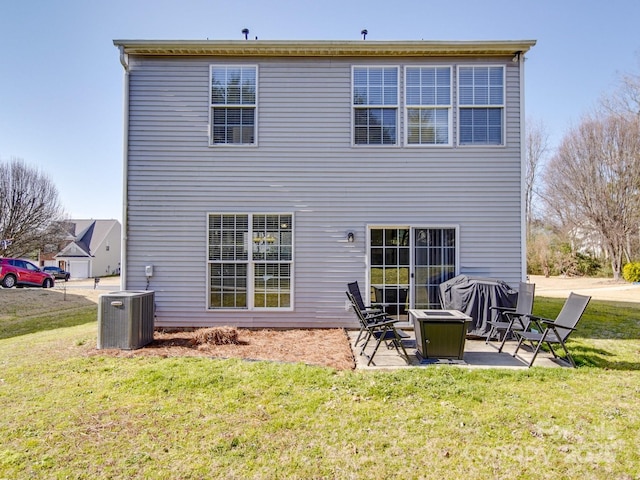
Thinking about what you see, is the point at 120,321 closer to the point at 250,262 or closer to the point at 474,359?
the point at 250,262

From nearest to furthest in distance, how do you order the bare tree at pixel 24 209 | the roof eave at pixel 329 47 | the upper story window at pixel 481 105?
the roof eave at pixel 329 47 → the upper story window at pixel 481 105 → the bare tree at pixel 24 209

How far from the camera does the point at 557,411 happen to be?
11.2ft

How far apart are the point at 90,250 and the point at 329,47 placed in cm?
3601

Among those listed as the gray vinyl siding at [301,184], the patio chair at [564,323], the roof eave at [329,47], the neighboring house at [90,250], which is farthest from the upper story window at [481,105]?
the neighboring house at [90,250]

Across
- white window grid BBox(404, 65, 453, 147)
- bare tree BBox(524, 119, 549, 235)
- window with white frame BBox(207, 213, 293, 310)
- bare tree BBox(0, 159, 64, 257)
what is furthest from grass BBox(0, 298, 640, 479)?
bare tree BBox(0, 159, 64, 257)

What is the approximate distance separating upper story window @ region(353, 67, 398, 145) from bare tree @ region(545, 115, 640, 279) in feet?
62.1

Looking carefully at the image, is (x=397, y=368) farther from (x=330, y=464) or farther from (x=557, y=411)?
(x=330, y=464)

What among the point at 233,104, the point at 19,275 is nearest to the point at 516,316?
the point at 233,104

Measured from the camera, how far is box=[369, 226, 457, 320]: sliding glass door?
280 inches

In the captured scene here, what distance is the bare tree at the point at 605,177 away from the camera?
19297 mm

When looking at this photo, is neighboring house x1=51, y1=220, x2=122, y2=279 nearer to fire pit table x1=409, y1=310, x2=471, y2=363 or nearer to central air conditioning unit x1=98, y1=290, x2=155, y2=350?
central air conditioning unit x1=98, y1=290, x2=155, y2=350

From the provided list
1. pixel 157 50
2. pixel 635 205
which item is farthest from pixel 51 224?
pixel 635 205

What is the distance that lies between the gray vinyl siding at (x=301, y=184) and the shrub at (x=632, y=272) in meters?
17.2

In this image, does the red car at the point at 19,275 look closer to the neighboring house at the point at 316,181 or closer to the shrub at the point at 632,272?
the neighboring house at the point at 316,181
